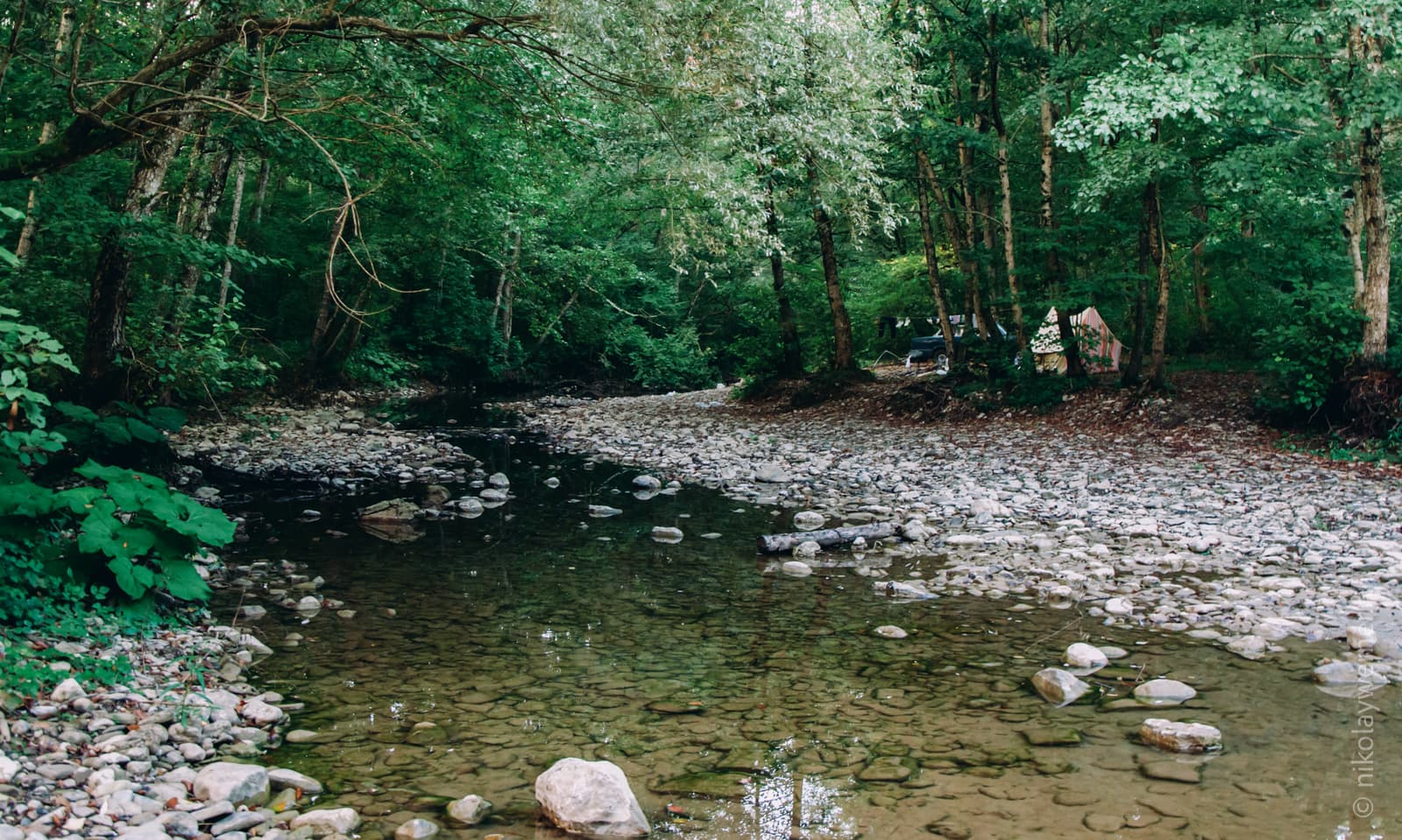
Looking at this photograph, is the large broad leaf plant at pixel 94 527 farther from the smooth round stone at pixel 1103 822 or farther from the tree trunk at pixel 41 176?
the smooth round stone at pixel 1103 822

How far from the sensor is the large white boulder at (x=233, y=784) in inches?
130

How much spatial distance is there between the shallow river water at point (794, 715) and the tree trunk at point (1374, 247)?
→ 8.32 m

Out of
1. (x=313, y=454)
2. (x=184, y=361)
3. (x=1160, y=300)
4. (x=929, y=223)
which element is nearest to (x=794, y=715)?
(x=184, y=361)

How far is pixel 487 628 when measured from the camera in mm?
5688

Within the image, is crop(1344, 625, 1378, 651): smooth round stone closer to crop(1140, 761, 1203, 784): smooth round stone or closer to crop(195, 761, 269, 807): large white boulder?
crop(1140, 761, 1203, 784): smooth round stone

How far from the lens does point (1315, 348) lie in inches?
441

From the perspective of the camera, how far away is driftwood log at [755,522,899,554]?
303 inches

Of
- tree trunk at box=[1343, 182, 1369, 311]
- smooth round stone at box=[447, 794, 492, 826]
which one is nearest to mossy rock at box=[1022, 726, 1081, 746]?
smooth round stone at box=[447, 794, 492, 826]

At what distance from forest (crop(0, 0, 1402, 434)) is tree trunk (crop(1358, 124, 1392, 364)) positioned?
3 cm

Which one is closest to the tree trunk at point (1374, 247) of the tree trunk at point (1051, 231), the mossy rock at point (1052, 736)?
the tree trunk at point (1051, 231)

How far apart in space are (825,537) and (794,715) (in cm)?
363

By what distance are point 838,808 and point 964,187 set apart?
16009mm

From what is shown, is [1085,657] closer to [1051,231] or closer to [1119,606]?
[1119,606]

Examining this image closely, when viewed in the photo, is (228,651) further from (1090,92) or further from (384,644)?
(1090,92)
